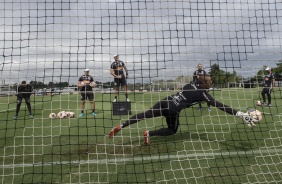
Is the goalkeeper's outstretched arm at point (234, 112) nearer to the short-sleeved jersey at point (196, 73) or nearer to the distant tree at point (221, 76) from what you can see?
the short-sleeved jersey at point (196, 73)

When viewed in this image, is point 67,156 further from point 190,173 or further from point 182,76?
point 182,76

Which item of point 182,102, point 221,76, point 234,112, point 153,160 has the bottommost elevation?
point 153,160

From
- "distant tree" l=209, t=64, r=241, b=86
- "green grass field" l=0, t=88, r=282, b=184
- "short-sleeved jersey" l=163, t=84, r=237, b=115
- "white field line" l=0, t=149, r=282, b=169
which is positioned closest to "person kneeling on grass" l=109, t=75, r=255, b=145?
"short-sleeved jersey" l=163, t=84, r=237, b=115

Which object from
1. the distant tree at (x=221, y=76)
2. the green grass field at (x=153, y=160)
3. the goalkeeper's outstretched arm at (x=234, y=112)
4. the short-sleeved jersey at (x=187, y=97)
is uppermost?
the distant tree at (x=221, y=76)

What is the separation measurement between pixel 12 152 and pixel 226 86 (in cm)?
481

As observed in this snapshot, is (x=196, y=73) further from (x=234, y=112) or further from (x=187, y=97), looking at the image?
(x=234, y=112)

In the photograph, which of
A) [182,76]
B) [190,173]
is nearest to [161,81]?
[182,76]

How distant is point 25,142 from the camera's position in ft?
21.8

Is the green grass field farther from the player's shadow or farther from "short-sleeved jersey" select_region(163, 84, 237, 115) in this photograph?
"short-sleeved jersey" select_region(163, 84, 237, 115)

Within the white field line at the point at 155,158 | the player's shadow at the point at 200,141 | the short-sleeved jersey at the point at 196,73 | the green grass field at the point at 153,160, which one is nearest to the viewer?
the green grass field at the point at 153,160

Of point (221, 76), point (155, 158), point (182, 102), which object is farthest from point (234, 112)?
point (155, 158)

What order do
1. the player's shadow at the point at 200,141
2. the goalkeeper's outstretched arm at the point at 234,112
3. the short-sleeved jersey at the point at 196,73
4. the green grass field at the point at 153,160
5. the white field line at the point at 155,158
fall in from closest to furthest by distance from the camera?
the green grass field at the point at 153,160 → the white field line at the point at 155,158 → the goalkeeper's outstretched arm at the point at 234,112 → the short-sleeved jersey at the point at 196,73 → the player's shadow at the point at 200,141

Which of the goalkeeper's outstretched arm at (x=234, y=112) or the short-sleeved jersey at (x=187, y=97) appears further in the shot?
Result: the short-sleeved jersey at (x=187, y=97)

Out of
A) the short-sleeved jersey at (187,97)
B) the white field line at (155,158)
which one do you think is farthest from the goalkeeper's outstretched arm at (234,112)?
the white field line at (155,158)
